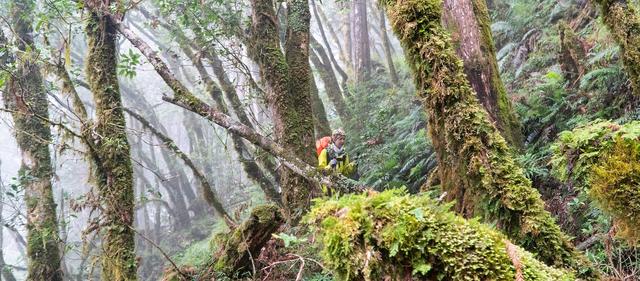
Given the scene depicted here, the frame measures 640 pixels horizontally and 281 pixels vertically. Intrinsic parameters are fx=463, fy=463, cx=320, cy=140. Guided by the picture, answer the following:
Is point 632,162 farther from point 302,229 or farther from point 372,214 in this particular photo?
point 302,229

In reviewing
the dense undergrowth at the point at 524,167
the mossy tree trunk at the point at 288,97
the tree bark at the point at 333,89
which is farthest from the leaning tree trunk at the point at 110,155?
the tree bark at the point at 333,89

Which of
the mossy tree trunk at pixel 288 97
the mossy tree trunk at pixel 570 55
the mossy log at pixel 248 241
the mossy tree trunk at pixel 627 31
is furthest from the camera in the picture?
the mossy tree trunk at pixel 570 55

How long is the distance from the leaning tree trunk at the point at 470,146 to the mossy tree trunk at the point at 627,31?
1.96 metres

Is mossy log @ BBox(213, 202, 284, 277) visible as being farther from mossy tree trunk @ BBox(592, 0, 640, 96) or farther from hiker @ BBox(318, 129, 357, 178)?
mossy tree trunk @ BBox(592, 0, 640, 96)

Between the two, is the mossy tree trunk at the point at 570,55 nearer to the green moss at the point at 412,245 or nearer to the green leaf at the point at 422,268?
the green moss at the point at 412,245

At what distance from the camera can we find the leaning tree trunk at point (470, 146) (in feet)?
10.5

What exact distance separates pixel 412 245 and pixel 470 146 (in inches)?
64.6

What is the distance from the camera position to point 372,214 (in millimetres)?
2357

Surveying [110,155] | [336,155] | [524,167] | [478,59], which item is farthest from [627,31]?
[110,155]

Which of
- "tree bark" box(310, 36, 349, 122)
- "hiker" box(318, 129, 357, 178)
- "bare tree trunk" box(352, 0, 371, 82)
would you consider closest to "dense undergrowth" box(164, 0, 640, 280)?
"tree bark" box(310, 36, 349, 122)

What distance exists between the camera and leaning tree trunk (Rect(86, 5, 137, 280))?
19.8ft

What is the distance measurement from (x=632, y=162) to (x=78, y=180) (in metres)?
39.9

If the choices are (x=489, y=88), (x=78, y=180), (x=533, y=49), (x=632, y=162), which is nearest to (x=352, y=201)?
(x=632, y=162)

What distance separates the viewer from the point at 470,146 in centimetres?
359
